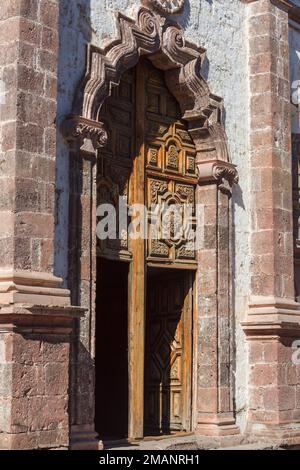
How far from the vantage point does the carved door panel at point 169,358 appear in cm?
1010

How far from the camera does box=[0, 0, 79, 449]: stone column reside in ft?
23.6

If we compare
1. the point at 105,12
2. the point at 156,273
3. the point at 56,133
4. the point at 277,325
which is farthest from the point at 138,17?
the point at 277,325

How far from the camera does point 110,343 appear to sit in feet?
35.9

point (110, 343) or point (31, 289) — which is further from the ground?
point (31, 289)

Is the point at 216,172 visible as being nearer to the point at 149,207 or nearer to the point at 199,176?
the point at 199,176

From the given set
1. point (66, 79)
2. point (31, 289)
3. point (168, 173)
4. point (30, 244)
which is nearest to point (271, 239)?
point (168, 173)

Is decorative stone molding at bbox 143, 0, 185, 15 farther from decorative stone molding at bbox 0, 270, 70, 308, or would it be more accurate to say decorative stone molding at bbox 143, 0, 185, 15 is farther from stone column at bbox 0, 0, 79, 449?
decorative stone molding at bbox 0, 270, 70, 308

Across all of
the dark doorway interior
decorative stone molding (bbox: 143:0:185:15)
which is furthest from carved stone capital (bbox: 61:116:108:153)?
the dark doorway interior

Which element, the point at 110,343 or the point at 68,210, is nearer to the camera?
the point at 68,210

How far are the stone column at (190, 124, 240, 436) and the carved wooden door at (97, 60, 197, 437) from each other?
15 centimetres

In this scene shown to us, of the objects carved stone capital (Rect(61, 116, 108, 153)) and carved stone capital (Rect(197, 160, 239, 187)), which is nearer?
carved stone capital (Rect(61, 116, 108, 153))

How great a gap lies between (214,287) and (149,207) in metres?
1.20

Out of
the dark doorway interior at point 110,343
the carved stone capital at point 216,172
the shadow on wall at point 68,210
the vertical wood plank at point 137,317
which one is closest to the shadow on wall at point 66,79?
the shadow on wall at point 68,210

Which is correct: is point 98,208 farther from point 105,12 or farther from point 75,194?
point 105,12
